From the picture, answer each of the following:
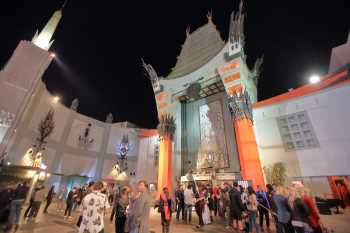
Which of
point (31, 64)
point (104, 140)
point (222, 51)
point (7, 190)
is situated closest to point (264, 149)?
point (222, 51)

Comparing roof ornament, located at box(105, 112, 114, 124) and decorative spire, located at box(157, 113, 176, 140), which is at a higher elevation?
roof ornament, located at box(105, 112, 114, 124)

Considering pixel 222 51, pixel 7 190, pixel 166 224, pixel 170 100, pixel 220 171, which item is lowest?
pixel 166 224

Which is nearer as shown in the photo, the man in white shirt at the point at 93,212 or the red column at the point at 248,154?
the man in white shirt at the point at 93,212

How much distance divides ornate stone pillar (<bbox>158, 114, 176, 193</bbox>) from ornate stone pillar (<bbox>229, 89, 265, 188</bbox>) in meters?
5.84

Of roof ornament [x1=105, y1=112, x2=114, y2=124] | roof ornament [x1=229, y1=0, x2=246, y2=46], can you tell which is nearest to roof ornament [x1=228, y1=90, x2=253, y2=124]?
roof ornament [x1=229, y1=0, x2=246, y2=46]

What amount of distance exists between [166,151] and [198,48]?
1181 cm

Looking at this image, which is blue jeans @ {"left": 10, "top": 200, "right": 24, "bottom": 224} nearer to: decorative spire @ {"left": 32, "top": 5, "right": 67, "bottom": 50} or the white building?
the white building

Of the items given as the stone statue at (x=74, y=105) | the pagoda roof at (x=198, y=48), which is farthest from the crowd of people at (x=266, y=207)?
the stone statue at (x=74, y=105)

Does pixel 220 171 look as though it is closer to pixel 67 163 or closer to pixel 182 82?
pixel 182 82

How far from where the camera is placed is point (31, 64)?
13641mm

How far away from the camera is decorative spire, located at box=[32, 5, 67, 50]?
635 inches

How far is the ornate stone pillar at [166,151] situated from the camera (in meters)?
13.5

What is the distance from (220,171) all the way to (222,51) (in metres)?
10.1

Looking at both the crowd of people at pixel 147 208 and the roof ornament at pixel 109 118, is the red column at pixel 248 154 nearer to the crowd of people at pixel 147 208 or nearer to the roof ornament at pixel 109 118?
the crowd of people at pixel 147 208
